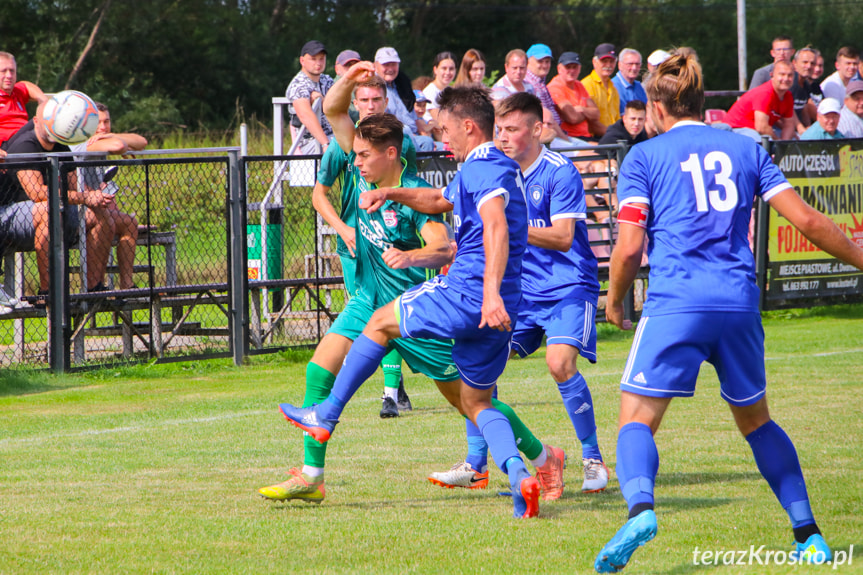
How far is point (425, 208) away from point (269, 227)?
6.73 metres

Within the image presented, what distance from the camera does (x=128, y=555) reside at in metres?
4.75

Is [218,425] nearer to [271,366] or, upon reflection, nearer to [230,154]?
[271,366]

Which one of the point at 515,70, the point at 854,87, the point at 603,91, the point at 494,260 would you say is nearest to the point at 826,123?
the point at 854,87

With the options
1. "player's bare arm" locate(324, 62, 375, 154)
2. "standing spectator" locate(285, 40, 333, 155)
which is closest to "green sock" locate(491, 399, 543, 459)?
"player's bare arm" locate(324, 62, 375, 154)

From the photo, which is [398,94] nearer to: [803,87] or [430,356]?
[803,87]

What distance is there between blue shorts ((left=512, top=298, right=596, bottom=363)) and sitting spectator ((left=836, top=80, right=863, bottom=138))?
33.4ft

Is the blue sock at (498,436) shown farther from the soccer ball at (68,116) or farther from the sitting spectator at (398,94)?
the sitting spectator at (398,94)

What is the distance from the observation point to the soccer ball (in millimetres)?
10992

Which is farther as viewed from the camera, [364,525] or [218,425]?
[218,425]

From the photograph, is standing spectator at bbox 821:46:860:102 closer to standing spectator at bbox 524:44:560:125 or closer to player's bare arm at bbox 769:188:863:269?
standing spectator at bbox 524:44:560:125

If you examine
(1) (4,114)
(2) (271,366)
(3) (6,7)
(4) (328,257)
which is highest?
(3) (6,7)

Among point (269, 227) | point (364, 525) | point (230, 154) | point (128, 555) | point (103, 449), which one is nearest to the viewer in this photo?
point (128, 555)

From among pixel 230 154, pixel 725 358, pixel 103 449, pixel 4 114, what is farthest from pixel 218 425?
pixel 4 114

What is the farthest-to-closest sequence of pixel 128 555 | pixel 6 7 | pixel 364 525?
pixel 6 7 → pixel 364 525 → pixel 128 555
